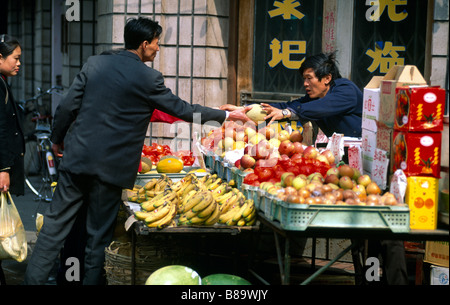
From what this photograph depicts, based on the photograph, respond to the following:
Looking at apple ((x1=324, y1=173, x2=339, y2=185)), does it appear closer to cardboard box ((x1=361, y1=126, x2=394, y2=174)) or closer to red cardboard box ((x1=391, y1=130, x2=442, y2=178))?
cardboard box ((x1=361, y1=126, x2=394, y2=174))

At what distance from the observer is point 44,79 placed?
14500 millimetres

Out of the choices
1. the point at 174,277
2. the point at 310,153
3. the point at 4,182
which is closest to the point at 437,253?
the point at 310,153

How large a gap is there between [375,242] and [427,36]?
11.9ft

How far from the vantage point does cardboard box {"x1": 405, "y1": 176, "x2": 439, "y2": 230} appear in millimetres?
4281

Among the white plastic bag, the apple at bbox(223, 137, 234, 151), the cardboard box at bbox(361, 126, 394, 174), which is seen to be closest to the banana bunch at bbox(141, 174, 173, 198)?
the apple at bbox(223, 137, 234, 151)

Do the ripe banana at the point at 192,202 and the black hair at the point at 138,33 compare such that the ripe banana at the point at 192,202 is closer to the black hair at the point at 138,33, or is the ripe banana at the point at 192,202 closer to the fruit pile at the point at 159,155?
the black hair at the point at 138,33

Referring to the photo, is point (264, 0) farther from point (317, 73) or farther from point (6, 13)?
point (6, 13)

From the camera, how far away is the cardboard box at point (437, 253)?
213 inches

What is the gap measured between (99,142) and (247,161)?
4.15 feet

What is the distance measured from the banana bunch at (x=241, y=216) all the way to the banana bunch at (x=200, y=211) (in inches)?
2.9

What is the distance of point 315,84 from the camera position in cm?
620

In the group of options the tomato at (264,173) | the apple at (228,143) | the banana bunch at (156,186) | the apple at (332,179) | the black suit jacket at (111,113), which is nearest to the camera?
the apple at (332,179)

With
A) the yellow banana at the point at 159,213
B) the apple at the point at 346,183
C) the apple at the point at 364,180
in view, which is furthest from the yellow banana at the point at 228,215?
the apple at the point at 364,180
